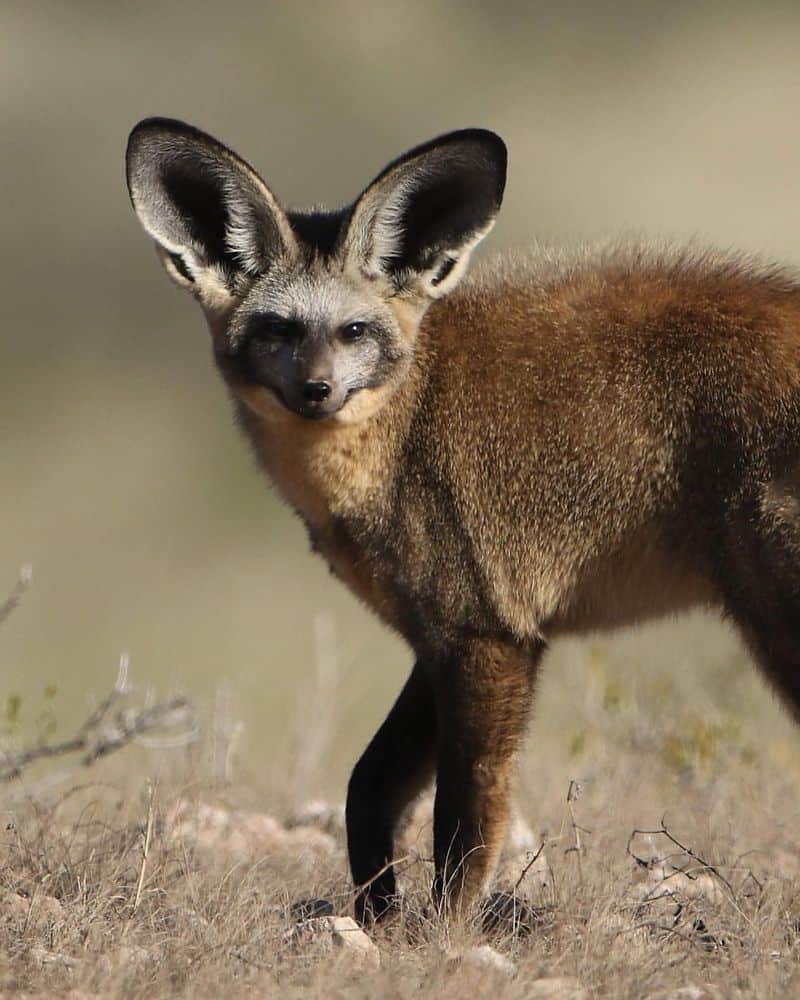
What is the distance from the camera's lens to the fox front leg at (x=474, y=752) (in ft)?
21.3

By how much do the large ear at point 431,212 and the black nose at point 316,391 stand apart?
75 cm

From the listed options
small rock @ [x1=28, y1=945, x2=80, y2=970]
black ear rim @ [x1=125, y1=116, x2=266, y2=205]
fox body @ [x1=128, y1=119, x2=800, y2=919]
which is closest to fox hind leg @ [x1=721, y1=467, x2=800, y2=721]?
fox body @ [x1=128, y1=119, x2=800, y2=919]

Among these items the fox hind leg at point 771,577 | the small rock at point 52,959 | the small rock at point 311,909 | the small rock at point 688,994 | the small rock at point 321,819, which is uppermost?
the fox hind leg at point 771,577

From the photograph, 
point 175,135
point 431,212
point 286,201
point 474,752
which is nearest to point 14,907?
point 474,752

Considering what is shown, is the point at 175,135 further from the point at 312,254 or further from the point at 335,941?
the point at 335,941

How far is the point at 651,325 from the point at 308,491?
1.58 metres

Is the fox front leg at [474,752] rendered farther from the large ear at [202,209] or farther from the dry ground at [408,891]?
the large ear at [202,209]

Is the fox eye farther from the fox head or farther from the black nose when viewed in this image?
the black nose

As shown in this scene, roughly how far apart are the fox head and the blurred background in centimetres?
106

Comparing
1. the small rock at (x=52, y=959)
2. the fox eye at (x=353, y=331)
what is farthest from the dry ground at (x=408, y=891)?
the fox eye at (x=353, y=331)

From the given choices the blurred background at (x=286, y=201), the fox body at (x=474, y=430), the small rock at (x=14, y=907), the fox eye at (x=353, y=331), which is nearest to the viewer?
the small rock at (x=14, y=907)

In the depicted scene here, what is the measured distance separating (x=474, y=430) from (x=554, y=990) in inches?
93.8

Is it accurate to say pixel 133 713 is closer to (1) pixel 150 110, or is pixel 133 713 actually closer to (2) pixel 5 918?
(2) pixel 5 918

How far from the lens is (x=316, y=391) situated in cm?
651
